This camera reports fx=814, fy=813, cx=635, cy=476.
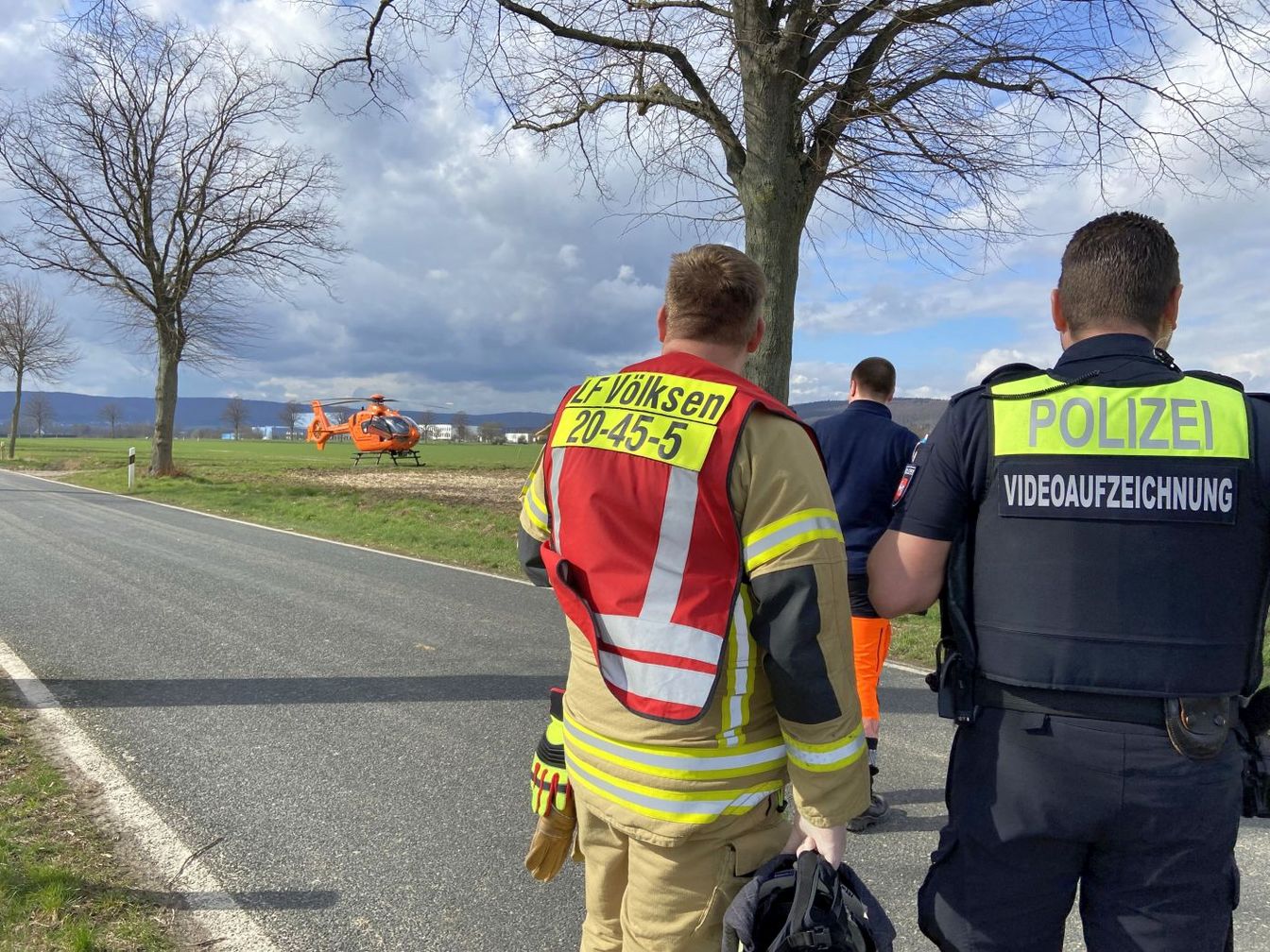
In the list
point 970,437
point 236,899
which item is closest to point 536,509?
point 970,437

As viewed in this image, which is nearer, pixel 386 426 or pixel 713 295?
pixel 713 295

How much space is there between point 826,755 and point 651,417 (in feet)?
2.75

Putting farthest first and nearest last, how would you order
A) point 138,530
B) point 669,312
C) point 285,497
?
point 285,497 → point 138,530 → point 669,312

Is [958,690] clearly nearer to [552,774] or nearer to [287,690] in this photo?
[552,774]

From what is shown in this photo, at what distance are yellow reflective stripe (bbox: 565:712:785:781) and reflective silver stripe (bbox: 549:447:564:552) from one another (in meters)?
0.49

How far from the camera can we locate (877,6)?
8.42 meters

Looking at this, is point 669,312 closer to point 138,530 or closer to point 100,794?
point 100,794

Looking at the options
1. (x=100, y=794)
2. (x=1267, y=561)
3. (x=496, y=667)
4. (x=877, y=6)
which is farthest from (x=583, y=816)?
(x=877, y=6)

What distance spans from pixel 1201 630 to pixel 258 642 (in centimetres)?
650

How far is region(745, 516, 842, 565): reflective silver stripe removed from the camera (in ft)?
5.62

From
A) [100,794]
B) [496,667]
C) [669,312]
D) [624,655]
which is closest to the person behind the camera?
[624,655]

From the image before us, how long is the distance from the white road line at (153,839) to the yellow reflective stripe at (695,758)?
5.79 feet

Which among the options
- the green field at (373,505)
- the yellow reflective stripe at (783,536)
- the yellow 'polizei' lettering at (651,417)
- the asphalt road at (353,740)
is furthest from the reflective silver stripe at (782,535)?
the green field at (373,505)

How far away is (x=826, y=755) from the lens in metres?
1.78
